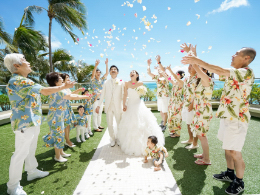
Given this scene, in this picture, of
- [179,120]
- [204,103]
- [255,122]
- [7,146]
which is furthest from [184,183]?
[255,122]

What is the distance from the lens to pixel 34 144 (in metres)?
2.63

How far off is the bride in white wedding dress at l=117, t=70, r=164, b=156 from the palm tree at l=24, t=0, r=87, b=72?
11893 mm

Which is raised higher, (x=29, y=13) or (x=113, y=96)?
(x=29, y=13)

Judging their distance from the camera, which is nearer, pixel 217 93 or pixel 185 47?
pixel 185 47

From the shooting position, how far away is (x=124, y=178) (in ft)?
8.58

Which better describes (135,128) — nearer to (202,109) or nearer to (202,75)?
(202,109)

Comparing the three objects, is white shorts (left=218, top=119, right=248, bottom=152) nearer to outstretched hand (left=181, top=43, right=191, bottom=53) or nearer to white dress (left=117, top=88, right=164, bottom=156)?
outstretched hand (left=181, top=43, right=191, bottom=53)

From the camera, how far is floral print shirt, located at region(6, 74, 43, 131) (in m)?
2.05

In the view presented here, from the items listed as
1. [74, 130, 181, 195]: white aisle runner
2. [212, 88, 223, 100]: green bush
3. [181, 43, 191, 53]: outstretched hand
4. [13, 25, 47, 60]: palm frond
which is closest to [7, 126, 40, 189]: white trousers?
[74, 130, 181, 195]: white aisle runner

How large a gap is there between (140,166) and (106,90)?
2241 millimetres

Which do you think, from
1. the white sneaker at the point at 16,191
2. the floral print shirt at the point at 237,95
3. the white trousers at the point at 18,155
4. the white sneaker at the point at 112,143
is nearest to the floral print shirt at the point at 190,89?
the floral print shirt at the point at 237,95

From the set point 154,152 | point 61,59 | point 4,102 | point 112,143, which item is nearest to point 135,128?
point 154,152

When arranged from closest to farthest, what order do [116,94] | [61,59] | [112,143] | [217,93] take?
1. [116,94]
2. [112,143]
3. [217,93]
4. [61,59]

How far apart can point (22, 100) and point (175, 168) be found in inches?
123
